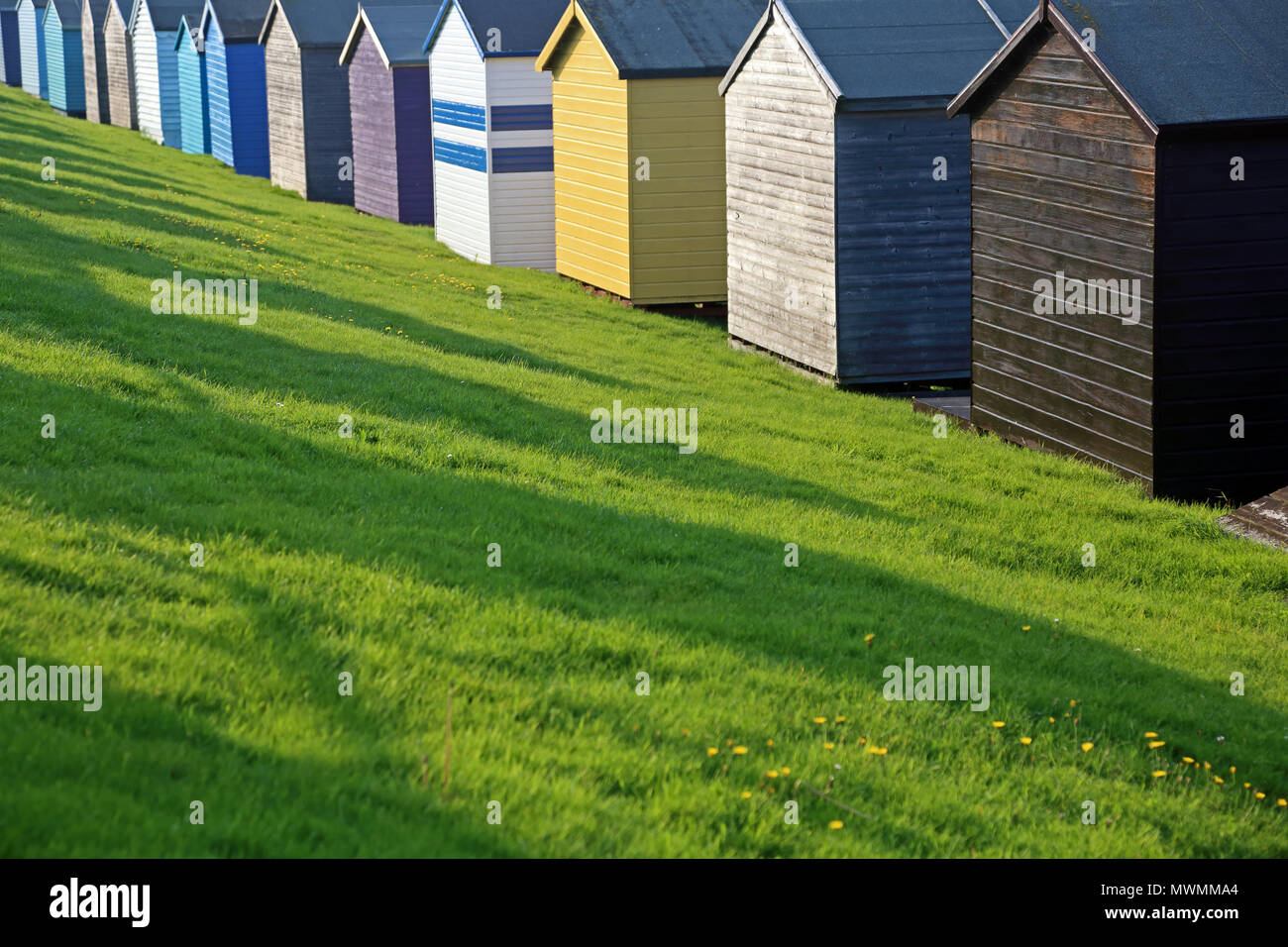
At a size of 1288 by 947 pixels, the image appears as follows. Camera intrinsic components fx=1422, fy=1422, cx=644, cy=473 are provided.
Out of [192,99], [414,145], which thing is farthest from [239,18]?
[414,145]

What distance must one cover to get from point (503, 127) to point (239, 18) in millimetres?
15793

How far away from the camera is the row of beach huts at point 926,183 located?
11469 millimetres

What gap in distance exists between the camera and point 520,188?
82.9 feet

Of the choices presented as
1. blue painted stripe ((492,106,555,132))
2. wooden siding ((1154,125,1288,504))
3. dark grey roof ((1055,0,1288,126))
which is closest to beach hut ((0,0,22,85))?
blue painted stripe ((492,106,555,132))

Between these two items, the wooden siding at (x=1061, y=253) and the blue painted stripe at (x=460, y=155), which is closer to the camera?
the wooden siding at (x=1061, y=253)

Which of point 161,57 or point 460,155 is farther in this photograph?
point 161,57

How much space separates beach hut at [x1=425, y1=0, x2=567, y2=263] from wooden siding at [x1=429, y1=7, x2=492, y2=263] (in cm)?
2

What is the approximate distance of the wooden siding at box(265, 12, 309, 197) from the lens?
110ft

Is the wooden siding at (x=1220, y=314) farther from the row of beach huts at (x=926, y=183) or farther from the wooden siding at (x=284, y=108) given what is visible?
the wooden siding at (x=284, y=108)

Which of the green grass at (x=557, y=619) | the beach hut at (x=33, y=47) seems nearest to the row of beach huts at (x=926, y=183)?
the green grass at (x=557, y=619)

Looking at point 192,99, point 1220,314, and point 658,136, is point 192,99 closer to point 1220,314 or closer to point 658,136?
point 658,136

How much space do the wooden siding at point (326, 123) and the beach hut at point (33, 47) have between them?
3230cm

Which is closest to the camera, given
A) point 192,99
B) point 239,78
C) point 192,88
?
point 239,78

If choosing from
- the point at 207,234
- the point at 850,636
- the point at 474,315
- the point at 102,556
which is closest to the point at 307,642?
the point at 102,556
